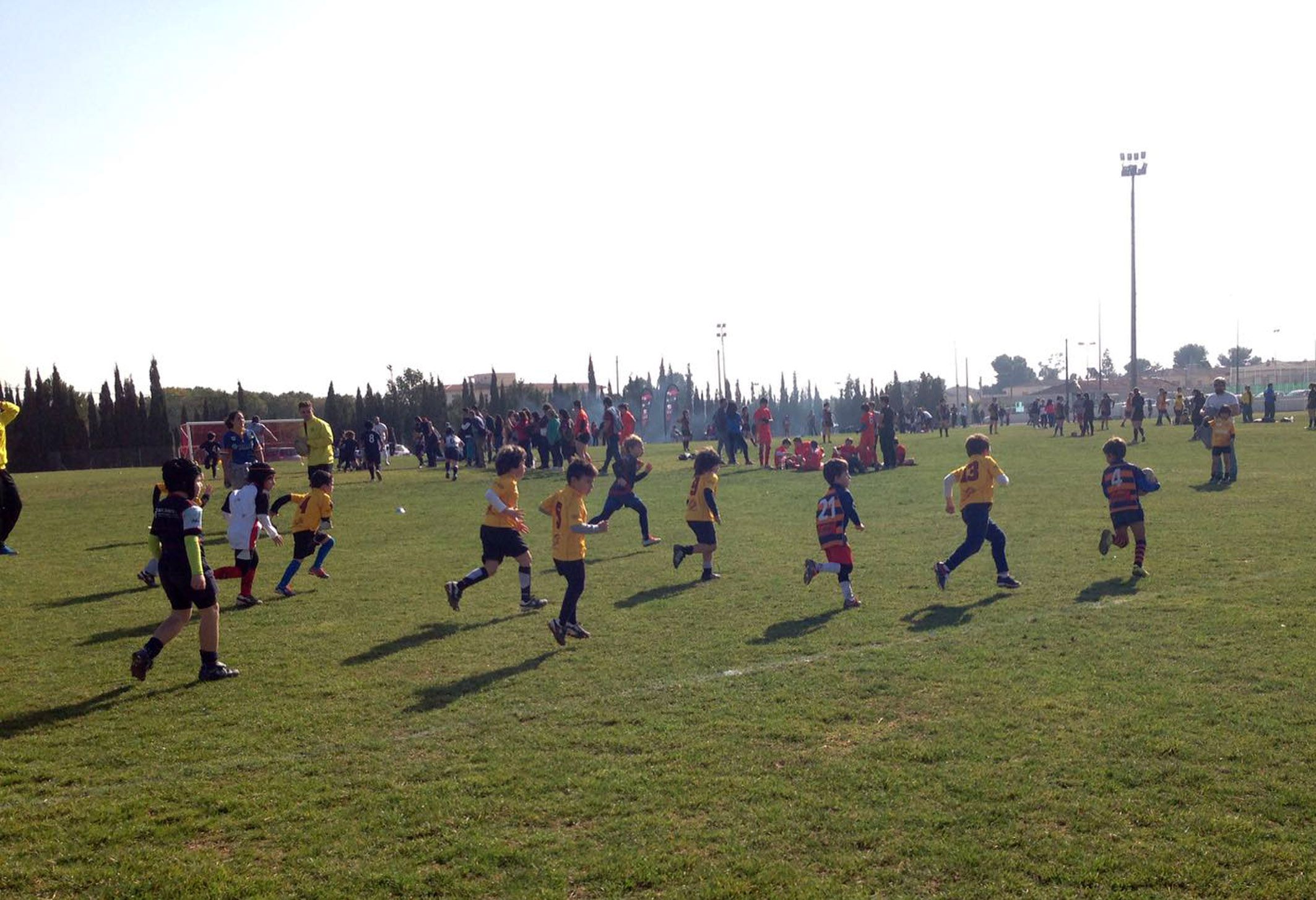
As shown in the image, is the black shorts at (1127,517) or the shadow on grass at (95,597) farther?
the shadow on grass at (95,597)

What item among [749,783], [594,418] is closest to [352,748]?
[749,783]

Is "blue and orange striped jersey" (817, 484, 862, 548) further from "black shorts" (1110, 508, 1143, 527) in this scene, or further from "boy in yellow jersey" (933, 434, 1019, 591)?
"black shorts" (1110, 508, 1143, 527)

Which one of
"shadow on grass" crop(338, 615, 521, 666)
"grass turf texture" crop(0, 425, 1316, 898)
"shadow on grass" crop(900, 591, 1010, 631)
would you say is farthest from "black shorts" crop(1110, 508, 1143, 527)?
"shadow on grass" crop(338, 615, 521, 666)

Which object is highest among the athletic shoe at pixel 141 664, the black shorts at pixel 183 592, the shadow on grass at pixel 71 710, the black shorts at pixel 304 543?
the black shorts at pixel 183 592

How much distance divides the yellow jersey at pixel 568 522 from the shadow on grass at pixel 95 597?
607 centimetres

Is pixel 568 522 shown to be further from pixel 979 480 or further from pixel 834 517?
pixel 979 480

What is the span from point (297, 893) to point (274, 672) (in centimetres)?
404

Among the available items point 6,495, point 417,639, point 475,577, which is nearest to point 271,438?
point 6,495

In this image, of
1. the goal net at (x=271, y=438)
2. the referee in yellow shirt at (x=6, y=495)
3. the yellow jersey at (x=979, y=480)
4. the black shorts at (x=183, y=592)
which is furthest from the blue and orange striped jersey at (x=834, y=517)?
the goal net at (x=271, y=438)

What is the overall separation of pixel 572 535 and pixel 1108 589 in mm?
5472

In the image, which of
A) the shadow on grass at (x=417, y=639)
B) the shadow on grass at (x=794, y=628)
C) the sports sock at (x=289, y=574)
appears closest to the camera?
the shadow on grass at (x=417, y=639)

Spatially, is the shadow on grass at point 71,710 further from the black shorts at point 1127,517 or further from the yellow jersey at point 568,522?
the black shorts at point 1127,517

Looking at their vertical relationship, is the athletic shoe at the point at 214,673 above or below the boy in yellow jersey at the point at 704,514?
below

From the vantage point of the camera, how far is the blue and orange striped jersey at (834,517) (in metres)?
10.1
